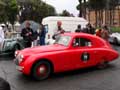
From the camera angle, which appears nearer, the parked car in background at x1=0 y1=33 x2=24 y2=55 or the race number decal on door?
the race number decal on door

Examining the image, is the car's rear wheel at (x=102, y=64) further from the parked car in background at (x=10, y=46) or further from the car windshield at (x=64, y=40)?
the parked car in background at (x=10, y=46)

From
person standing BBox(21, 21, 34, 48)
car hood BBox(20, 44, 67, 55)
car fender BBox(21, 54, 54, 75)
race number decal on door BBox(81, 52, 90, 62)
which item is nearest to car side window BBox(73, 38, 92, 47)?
race number decal on door BBox(81, 52, 90, 62)

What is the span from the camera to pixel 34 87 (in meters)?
8.32

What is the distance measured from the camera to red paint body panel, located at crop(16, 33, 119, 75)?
9.11 m

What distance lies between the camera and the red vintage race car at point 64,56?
912 cm

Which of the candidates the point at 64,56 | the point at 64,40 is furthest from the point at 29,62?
the point at 64,40

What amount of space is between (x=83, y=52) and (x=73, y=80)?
126 cm

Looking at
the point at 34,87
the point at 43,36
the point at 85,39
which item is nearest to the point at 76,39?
the point at 85,39

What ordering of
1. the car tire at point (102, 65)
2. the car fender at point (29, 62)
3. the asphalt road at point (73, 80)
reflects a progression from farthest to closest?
the car tire at point (102, 65) → the car fender at point (29, 62) → the asphalt road at point (73, 80)

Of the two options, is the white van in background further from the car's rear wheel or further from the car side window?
the car side window

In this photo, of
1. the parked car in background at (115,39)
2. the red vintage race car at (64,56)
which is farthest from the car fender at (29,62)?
the parked car in background at (115,39)

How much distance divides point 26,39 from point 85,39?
4.79 m

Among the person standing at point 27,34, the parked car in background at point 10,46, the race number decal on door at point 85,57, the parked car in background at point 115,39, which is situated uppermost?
the person standing at point 27,34

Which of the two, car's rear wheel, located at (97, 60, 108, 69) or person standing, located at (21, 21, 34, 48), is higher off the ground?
person standing, located at (21, 21, 34, 48)
